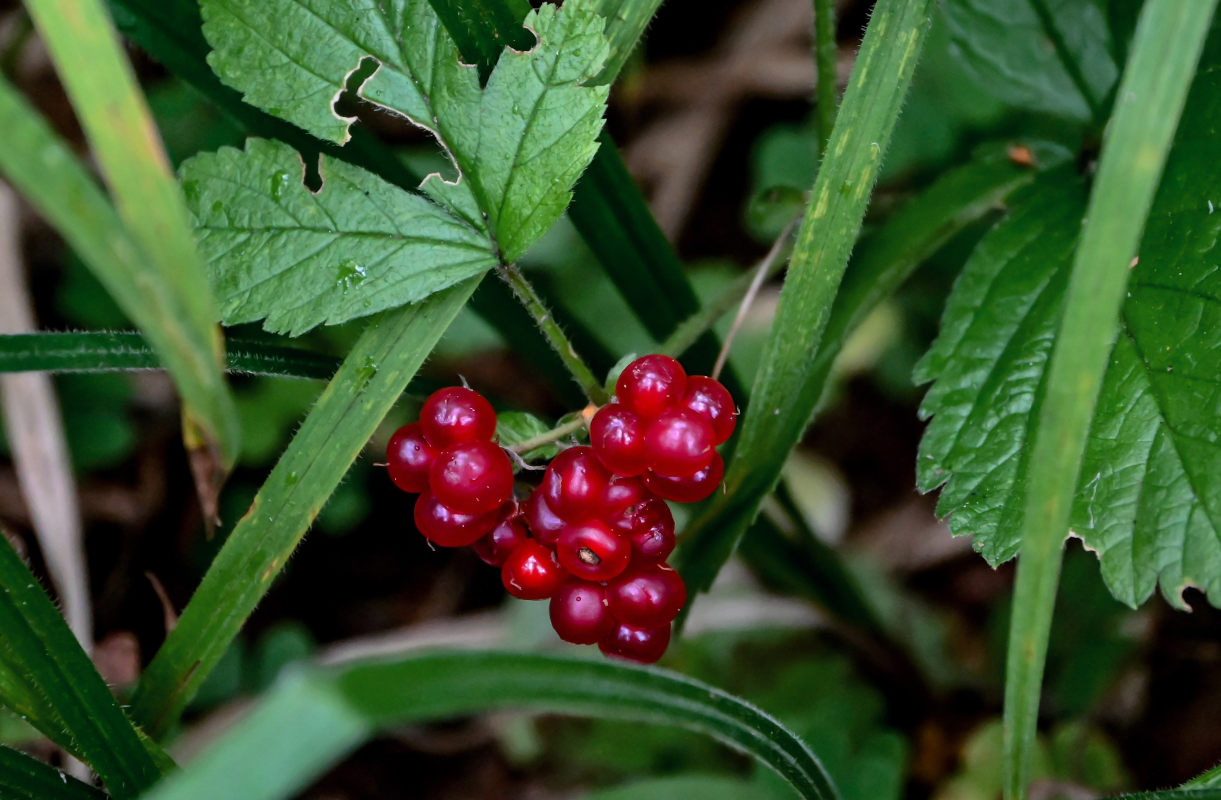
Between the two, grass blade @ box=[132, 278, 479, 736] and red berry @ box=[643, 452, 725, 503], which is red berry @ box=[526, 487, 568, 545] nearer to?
red berry @ box=[643, 452, 725, 503]

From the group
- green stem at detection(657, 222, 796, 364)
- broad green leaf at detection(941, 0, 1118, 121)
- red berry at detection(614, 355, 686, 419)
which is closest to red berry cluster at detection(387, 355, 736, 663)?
red berry at detection(614, 355, 686, 419)

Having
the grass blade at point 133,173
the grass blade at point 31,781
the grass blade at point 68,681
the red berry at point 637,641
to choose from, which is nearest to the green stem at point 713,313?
the red berry at point 637,641

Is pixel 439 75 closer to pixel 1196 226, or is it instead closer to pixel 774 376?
pixel 774 376

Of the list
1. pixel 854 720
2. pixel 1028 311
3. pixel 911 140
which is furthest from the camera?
pixel 911 140

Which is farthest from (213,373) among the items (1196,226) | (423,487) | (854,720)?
(854,720)

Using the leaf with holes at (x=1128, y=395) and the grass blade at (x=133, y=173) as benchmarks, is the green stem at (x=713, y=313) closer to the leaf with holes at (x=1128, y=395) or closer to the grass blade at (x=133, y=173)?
the leaf with holes at (x=1128, y=395)

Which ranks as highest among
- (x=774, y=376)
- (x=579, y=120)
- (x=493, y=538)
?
(x=579, y=120)

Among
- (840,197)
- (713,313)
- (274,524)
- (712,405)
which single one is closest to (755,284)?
(713,313)
